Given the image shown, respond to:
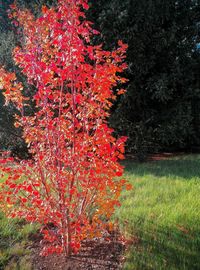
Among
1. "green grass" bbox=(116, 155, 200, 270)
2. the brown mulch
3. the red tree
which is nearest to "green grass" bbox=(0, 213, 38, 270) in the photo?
the brown mulch

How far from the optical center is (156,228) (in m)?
3.30

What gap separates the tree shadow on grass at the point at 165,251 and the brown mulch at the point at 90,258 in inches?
6.1

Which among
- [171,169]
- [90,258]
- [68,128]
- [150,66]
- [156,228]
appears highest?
[150,66]

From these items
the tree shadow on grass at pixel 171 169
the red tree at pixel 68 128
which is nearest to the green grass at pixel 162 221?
the tree shadow on grass at pixel 171 169

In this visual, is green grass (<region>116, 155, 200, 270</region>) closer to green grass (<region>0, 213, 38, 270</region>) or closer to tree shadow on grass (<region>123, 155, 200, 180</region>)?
tree shadow on grass (<region>123, 155, 200, 180</region>)

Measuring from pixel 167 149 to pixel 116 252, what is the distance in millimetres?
6856

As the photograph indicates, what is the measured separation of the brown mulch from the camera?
2639 mm

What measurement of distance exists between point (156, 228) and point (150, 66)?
4.70 meters

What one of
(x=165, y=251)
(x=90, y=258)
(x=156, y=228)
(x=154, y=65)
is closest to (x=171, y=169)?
(x=154, y=65)

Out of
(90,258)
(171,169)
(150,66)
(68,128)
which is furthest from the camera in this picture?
(150,66)

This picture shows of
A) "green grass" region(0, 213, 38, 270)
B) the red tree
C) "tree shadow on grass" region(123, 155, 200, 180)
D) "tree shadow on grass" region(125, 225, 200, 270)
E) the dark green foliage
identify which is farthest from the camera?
the dark green foliage

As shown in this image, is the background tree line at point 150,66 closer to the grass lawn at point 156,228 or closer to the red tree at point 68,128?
the grass lawn at point 156,228

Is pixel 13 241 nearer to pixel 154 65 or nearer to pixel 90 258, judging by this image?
pixel 90 258

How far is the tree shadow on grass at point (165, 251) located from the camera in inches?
102
